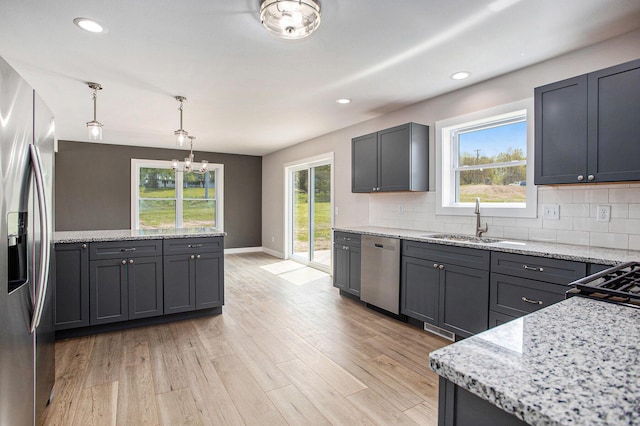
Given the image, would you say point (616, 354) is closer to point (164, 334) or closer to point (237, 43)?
point (237, 43)

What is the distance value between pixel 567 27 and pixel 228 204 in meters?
7.06

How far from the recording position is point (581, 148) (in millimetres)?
2396

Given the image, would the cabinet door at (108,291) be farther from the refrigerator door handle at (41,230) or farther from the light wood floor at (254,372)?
the refrigerator door handle at (41,230)

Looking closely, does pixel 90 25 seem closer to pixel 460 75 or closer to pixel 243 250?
pixel 460 75

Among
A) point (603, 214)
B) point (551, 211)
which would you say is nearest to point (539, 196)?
point (551, 211)

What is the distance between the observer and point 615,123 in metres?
2.23

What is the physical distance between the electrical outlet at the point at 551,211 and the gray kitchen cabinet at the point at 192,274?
3.14 metres

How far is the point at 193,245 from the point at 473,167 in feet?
10.1

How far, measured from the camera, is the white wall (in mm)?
2473

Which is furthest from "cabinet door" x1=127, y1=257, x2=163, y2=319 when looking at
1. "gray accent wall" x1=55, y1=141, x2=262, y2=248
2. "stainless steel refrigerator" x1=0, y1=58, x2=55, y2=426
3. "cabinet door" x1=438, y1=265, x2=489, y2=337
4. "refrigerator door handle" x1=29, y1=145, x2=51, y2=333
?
"gray accent wall" x1=55, y1=141, x2=262, y2=248

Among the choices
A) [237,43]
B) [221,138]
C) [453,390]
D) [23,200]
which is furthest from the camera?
[221,138]

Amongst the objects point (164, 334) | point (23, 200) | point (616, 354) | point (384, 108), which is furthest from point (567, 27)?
point (164, 334)

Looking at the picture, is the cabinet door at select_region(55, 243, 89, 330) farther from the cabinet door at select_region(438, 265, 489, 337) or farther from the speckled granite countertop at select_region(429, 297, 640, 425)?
the speckled granite countertop at select_region(429, 297, 640, 425)

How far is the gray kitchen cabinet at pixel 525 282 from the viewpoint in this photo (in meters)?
2.24
